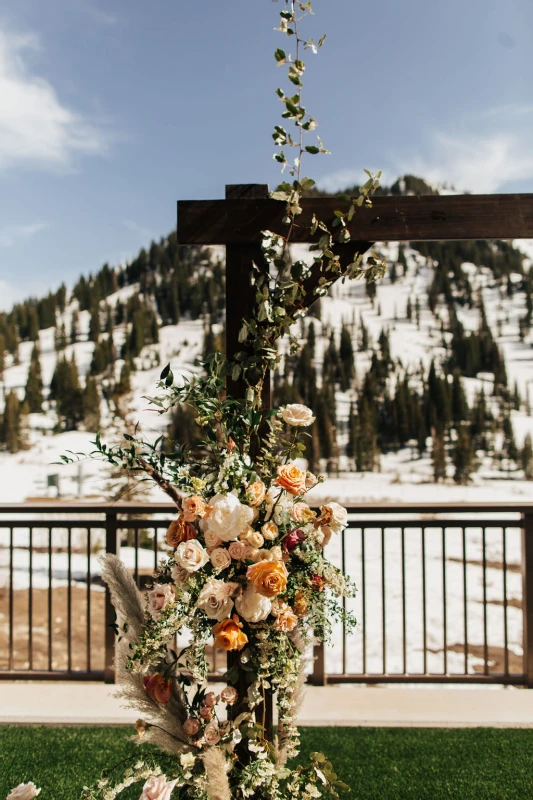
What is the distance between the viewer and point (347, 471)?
26.7 metres

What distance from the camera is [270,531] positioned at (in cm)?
139

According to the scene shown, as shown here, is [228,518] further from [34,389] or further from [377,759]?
[34,389]

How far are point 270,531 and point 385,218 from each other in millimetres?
1085

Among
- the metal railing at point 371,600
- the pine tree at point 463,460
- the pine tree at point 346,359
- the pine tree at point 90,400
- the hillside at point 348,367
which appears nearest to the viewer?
the metal railing at point 371,600

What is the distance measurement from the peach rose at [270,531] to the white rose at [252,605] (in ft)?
0.39

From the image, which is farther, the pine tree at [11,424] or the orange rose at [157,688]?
the pine tree at [11,424]

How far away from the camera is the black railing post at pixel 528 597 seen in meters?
2.90

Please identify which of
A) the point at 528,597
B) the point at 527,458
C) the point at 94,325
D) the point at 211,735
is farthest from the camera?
the point at 94,325

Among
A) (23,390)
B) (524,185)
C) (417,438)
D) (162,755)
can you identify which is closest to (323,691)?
(162,755)

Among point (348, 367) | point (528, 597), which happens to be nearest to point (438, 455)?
point (348, 367)

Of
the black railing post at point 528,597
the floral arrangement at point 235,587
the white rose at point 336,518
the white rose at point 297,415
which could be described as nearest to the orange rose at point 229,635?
the floral arrangement at point 235,587

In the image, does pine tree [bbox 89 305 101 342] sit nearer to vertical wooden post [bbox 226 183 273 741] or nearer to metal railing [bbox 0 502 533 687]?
metal railing [bbox 0 502 533 687]

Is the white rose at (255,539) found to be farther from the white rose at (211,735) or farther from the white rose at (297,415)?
the white rose at (211,735)

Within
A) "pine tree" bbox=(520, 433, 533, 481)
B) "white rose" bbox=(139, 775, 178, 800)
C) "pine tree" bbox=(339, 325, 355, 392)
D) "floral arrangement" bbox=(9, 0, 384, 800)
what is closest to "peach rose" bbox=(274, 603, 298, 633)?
"floral arrangement" bbox=(9, 0, 384, 800)
